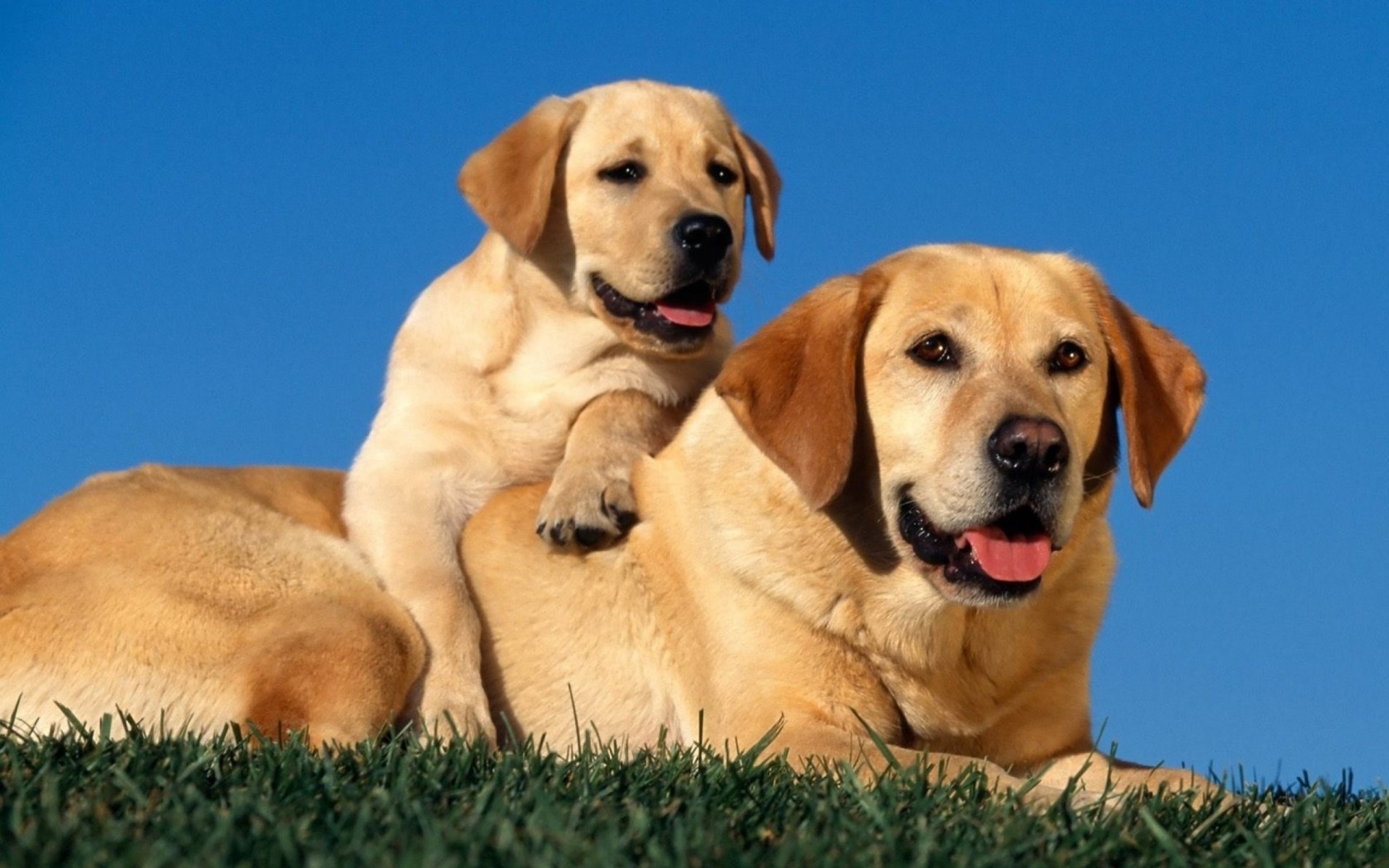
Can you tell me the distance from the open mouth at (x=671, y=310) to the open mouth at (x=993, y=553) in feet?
6.78

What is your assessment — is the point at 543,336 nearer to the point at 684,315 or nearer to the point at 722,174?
the point at 684,315

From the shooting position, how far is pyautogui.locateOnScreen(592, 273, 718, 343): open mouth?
21.0 ft

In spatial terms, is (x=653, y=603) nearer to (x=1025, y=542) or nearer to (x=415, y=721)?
(x=415, y=721)

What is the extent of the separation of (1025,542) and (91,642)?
316cm

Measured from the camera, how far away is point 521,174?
260 inches

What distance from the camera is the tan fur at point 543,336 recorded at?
6289 mm

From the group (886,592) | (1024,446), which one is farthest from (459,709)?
(1024,446)

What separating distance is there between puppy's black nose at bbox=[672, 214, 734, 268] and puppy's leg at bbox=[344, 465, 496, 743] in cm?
129

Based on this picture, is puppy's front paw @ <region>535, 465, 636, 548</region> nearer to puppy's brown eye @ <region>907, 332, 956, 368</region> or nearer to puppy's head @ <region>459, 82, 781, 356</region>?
puppy's head @ <region>459, 82, 781, 356</region>

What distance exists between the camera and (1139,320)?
5051mm

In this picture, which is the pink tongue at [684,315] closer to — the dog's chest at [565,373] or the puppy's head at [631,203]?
the puppy's head at [631,203]

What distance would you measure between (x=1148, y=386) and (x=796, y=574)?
1222mm

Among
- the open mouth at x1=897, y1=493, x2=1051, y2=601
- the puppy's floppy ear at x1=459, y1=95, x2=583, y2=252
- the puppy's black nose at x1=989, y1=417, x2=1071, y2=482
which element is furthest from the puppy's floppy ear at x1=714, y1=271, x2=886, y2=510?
the puppy's floppy ear at x1=459, y1=95, x2=583, y2=252

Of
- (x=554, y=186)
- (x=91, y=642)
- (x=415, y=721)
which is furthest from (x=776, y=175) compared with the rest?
(x=91, y=642)
